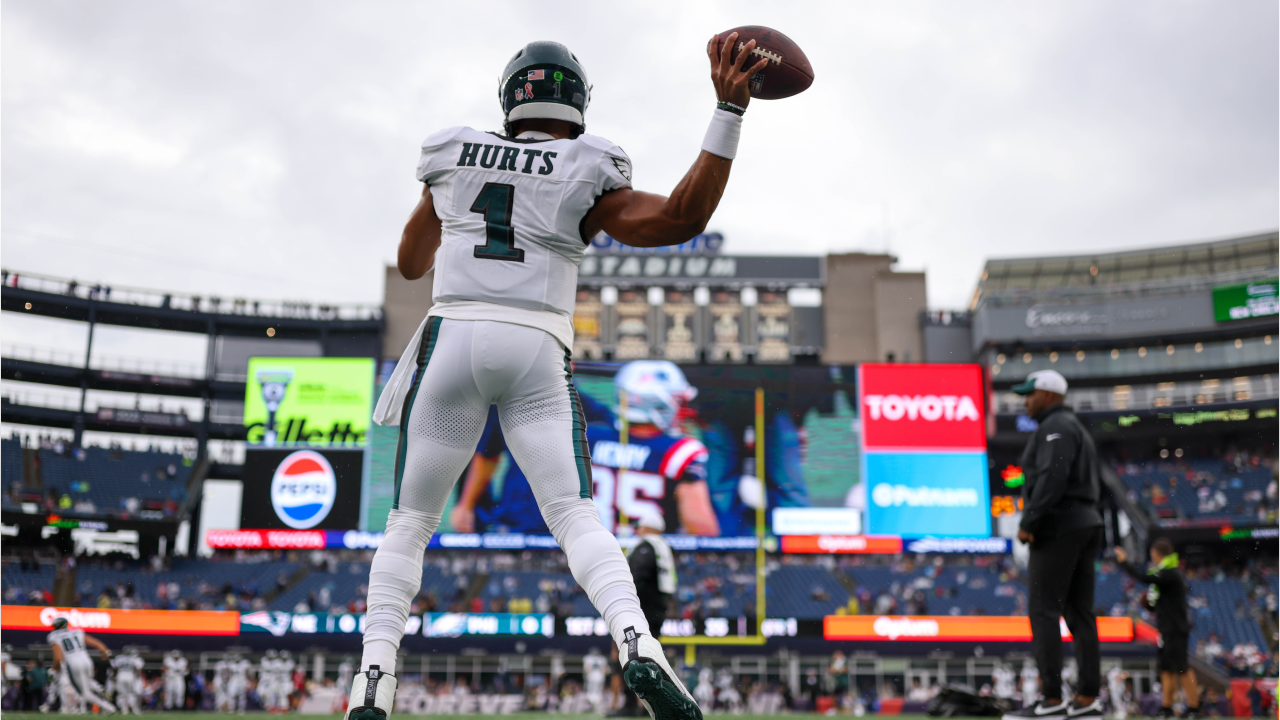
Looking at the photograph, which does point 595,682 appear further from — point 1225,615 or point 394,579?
point 394,579

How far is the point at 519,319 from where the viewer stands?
8.99 ft

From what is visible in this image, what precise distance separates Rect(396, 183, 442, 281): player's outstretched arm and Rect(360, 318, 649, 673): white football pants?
0.38m

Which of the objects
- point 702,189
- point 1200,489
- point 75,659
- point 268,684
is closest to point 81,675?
point 75,659

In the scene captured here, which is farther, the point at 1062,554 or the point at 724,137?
the point at 1062,554

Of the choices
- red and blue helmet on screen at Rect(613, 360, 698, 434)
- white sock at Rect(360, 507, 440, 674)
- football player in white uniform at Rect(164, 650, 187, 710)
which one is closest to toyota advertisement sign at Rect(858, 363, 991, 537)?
red and blue helmet on screen at Rect(613, 360, 698, 434)

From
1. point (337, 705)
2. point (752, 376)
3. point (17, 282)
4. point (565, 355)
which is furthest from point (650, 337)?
point (565, 355)

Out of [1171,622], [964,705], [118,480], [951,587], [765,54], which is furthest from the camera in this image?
[118,480]

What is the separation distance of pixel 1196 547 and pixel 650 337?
2195 cm

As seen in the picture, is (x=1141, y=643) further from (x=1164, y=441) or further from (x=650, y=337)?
(x=650, y=337)

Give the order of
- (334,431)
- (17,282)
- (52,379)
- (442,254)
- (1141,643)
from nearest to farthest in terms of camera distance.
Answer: (442,254) < (17,282) < (1141,643) < (334,431) < (52,379)

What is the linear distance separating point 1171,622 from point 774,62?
6525 mm

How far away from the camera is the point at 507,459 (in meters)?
27.9

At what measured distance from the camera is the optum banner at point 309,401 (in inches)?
1088

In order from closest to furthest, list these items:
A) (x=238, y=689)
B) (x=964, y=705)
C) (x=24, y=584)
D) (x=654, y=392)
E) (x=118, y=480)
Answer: (x=964, y=705) < (x=238, y=689) < (x=24, y=584) < (x=654, y=392) < (x=118, y=480)
